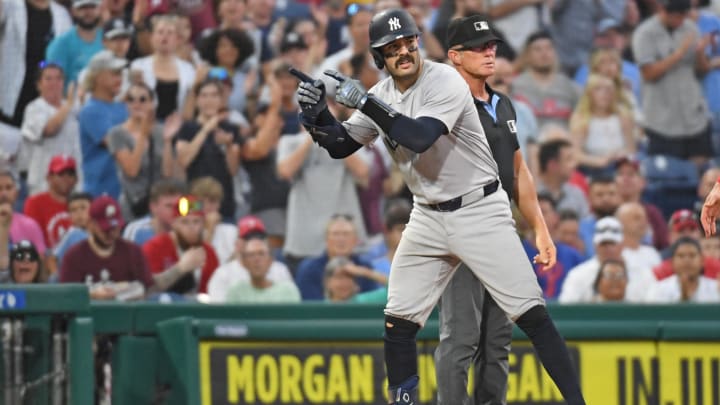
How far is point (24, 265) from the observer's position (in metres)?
7.78

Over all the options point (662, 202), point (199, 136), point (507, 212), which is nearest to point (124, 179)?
point (199, 136)

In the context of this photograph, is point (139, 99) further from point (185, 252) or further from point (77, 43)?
point (185, 252)

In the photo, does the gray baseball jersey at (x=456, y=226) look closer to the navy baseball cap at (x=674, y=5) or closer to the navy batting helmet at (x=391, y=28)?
the navy batting helmet at (x=391, y=28)

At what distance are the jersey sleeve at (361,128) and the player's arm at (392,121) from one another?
0.36 m

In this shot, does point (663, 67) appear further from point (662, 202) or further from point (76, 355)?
point (76, 355)

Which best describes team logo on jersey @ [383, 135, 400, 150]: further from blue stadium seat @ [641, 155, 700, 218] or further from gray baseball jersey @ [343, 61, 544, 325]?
blue stadium seat @ [641, 155, 700, 218]

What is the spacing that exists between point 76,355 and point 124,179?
3.00 meters

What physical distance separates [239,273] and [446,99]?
Answer: 3942 mm

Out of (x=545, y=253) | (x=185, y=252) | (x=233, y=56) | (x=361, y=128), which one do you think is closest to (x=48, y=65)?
(x=233, y=56)

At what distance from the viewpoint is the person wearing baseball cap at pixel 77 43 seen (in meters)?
9.24

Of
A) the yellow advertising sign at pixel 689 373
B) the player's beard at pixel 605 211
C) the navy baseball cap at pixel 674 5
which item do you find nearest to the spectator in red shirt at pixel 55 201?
the player's beard at pixel 605 211

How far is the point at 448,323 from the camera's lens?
523cm

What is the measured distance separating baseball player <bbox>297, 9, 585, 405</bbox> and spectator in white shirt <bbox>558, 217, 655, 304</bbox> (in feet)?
10.2

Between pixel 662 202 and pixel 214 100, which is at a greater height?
pixel 214 100
